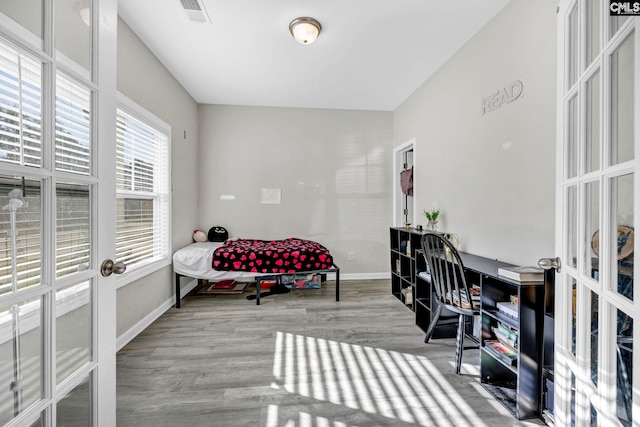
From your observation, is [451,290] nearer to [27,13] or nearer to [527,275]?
[527,275]

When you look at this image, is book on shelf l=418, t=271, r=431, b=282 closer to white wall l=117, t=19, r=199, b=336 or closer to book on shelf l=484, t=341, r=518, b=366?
book on shelf l=484, t=341, r=518, b=366

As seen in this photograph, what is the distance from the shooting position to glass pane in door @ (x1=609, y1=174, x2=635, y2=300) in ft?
2.28

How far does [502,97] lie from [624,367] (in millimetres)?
2134

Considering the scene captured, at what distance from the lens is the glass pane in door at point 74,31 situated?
847 millimetres

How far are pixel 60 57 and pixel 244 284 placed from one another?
380 centimetres

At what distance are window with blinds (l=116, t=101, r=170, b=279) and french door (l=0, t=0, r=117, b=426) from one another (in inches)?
68.3

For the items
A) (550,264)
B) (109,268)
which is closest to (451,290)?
(550,264)

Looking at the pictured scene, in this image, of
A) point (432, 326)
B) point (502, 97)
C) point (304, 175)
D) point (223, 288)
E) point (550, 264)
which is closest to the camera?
point (550, 264)

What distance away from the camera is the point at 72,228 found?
0.91m

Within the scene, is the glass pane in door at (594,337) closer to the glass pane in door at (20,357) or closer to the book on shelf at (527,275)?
the book on shelf at (527,275)

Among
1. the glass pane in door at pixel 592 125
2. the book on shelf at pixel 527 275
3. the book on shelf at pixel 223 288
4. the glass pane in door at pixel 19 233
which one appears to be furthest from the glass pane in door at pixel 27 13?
the book on shelf at pixel 223 288

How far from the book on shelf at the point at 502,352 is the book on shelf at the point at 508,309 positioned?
22 centimetres

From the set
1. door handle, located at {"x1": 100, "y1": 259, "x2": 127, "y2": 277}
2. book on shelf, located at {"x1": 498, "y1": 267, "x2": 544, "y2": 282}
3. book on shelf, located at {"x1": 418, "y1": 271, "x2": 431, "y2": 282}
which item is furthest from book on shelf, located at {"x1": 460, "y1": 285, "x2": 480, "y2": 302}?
door handle, located at {"x1": 100, "y1": 259, "x2": 127, "y2": 277}

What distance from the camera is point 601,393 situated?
2.66 ft
